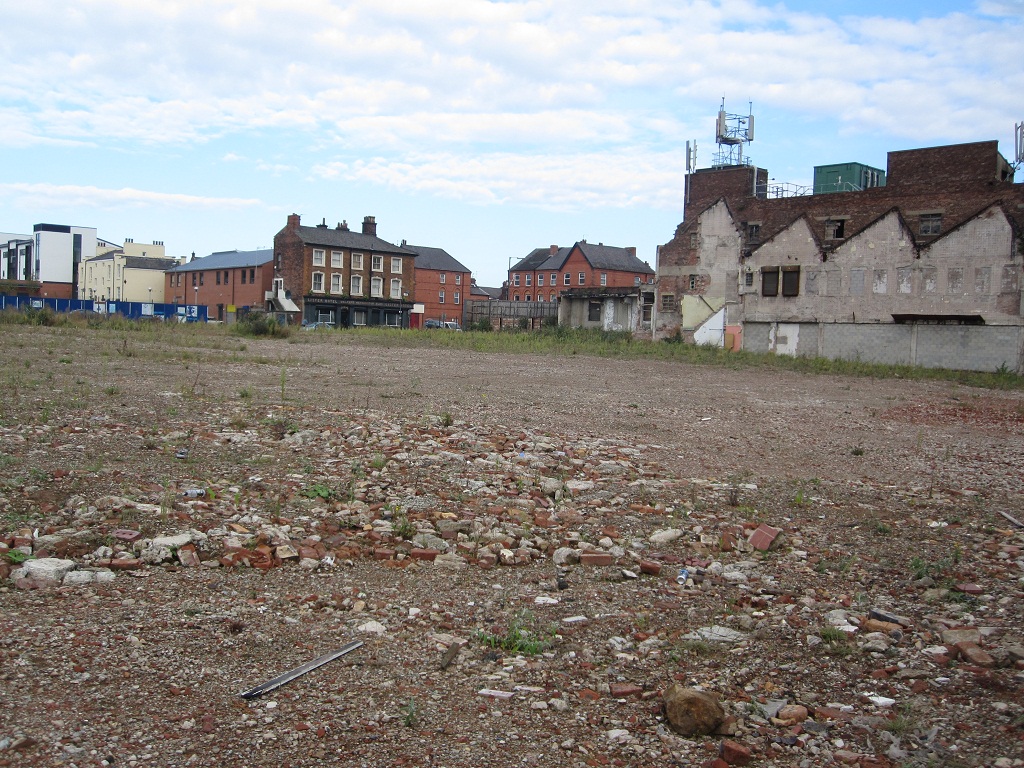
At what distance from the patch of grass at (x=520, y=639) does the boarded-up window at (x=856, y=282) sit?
38494 millimetres

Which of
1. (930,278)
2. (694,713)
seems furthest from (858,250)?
(694,713)

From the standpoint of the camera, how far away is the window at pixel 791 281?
1628 inches

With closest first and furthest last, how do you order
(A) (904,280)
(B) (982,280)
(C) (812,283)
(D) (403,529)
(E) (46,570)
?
(E) (46,570) → (D) (403,529) → (B) (982,280) → (A) (904,280) → (C) (812,283)

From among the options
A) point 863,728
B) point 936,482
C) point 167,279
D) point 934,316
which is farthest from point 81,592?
point 167,279

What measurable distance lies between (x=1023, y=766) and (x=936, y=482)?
22.7 feet

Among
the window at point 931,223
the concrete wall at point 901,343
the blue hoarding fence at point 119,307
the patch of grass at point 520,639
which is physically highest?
the window at point 931,223

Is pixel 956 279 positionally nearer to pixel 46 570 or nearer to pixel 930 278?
pixel 930 278

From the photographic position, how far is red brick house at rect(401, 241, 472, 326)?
83.6 m

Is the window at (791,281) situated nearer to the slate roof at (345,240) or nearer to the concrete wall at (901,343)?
the concrete wall at (901,343)

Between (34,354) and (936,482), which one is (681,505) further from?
(34,354)

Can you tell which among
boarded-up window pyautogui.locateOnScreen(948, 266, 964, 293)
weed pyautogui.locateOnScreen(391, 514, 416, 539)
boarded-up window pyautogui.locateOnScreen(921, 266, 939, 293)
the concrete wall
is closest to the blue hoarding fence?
the concrete wall

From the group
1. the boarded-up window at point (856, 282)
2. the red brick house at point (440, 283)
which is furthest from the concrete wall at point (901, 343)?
the red brick house at point (440, 283)

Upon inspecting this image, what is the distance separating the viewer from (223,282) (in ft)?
243

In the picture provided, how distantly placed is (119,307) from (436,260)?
1299 inches
